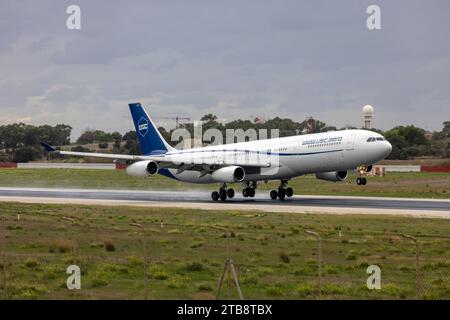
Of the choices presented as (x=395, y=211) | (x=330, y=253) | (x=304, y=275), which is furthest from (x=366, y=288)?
(x=395, y=211)

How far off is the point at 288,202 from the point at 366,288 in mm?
37510

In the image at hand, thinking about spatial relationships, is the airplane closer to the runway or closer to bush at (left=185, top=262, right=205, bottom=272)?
the runway

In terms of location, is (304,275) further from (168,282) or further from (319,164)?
(319,164)

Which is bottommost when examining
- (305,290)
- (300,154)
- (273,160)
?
(305,290)

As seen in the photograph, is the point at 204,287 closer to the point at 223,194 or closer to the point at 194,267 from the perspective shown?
the point at 194,267

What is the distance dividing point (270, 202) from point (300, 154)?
4490mm

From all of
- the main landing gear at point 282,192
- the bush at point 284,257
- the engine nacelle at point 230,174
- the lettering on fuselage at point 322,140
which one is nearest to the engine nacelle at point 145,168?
the engine nacelle at point 230,174

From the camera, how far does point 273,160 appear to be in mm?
61812

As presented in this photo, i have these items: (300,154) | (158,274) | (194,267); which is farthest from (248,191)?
(158,274)

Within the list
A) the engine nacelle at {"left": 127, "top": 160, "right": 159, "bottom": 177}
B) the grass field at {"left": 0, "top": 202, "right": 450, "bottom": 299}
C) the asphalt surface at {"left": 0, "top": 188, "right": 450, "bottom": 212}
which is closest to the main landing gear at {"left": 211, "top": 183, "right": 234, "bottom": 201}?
the asphalt surface at {"left": 0, "top": 188, "right": 450, "bottom": 212}

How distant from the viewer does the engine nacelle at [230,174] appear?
201ft

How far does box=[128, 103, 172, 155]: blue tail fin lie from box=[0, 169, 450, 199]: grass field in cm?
1270
